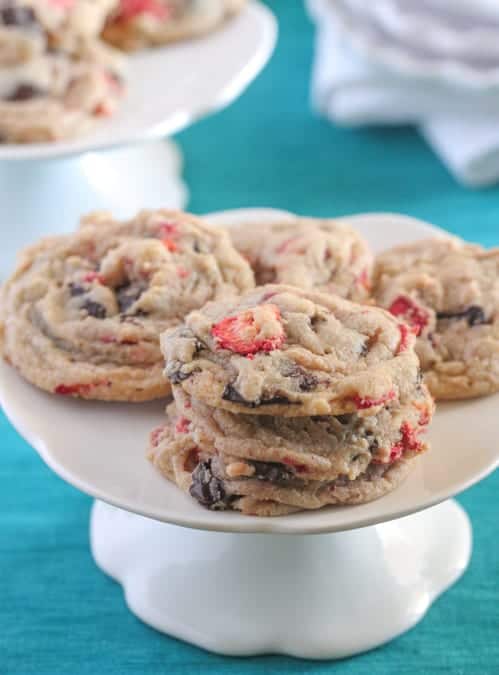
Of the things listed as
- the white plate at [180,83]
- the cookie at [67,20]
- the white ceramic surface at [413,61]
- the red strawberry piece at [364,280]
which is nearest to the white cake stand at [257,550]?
the red strawberry piece at [364,280]

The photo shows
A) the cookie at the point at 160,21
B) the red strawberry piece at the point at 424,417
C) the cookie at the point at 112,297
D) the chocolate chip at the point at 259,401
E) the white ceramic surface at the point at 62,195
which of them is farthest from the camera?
the cookie at the point at 160,21

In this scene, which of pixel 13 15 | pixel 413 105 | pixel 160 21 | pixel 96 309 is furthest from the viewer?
pixel 413 105

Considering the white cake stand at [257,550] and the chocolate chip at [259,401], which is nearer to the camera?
the chocolate chip at [259,401]

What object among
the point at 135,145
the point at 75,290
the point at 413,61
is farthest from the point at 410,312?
the point at 413,61

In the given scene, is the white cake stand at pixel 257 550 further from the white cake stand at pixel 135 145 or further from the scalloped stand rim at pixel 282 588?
the white cake stand at pixel 135 145

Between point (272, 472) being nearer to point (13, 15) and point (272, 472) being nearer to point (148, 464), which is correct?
point (148, 464)

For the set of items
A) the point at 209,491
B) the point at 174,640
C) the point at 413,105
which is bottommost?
the point at 174,640

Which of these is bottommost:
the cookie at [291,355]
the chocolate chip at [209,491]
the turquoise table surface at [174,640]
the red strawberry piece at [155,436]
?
the turquoise table surface at [174,640]

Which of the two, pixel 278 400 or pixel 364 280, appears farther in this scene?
pixel 364 280
